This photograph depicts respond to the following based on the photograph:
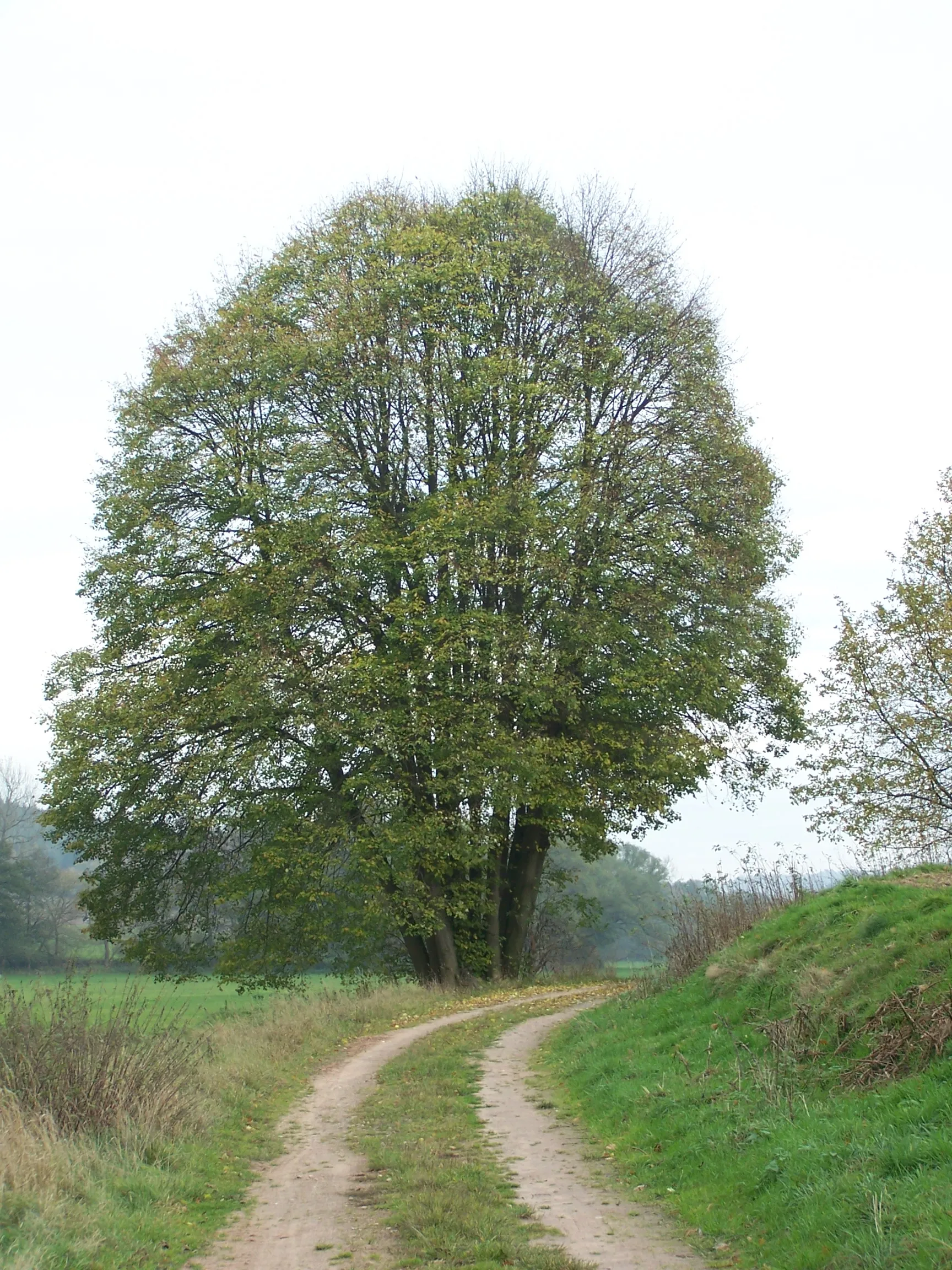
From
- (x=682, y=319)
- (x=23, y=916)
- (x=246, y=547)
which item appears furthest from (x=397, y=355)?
(x=23, y=916)

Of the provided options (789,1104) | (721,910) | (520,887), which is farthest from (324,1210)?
(520,887)

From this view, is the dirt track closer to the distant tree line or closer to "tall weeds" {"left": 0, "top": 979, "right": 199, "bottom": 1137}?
"tall weeds" {"left": 0, "top": 979, "right": 199, "bottom": 1137}

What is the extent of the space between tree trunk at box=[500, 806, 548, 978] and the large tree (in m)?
0.11

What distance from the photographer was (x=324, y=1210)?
7.84m

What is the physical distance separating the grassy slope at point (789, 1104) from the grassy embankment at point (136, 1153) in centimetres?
323

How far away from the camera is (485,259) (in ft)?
82.0

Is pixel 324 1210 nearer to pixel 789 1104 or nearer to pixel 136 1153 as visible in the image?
pixel 136 1153

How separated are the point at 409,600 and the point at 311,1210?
52.2 feet

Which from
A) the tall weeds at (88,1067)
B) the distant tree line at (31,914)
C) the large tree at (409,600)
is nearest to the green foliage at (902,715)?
the large tree at (409,600)

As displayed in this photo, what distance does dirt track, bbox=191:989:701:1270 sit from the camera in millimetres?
6688

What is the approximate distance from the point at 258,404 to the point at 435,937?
42.1ft

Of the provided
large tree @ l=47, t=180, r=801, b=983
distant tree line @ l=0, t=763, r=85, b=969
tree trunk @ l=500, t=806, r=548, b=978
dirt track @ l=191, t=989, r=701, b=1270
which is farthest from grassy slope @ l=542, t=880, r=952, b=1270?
distant tree line @ l=0, t=763, r=85, b=969

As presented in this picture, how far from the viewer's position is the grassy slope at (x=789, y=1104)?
238 inches

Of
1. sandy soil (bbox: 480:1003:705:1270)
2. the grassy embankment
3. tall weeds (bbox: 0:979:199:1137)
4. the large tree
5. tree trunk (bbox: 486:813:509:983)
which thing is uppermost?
the large tree
